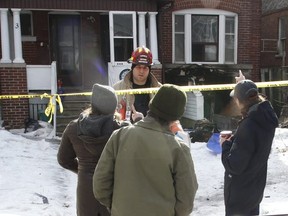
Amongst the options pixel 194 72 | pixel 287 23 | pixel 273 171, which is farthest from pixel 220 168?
pixel 287 23

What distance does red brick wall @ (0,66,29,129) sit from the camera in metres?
10.4

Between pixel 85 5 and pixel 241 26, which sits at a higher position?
pixel 85 5

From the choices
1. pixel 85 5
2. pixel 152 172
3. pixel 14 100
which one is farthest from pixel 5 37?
pixel 152 172

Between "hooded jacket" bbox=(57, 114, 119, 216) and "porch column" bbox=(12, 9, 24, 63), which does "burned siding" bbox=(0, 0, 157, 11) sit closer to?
"porch column" bbox=(12, 9, 24, 63)

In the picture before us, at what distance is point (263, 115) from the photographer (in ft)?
9.83

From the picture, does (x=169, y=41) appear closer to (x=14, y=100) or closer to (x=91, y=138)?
(x=14, y=100)

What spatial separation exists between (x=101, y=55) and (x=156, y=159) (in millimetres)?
11355

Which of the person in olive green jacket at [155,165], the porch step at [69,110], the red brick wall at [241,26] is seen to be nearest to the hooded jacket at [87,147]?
the person in olive green jacket at [155,165]

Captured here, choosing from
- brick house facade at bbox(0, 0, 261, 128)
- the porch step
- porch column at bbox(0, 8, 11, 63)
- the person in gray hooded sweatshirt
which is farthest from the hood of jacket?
porch column at bbox(0, 8, 11, 63)

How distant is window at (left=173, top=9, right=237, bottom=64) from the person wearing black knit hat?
10.7 m

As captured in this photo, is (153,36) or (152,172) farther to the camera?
(153,36)

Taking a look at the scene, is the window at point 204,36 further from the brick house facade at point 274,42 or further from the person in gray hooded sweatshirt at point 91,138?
the person in gray hooded sweatshirt at point 91,138

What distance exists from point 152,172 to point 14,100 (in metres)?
8.94

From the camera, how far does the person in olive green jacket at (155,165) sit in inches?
88.4
